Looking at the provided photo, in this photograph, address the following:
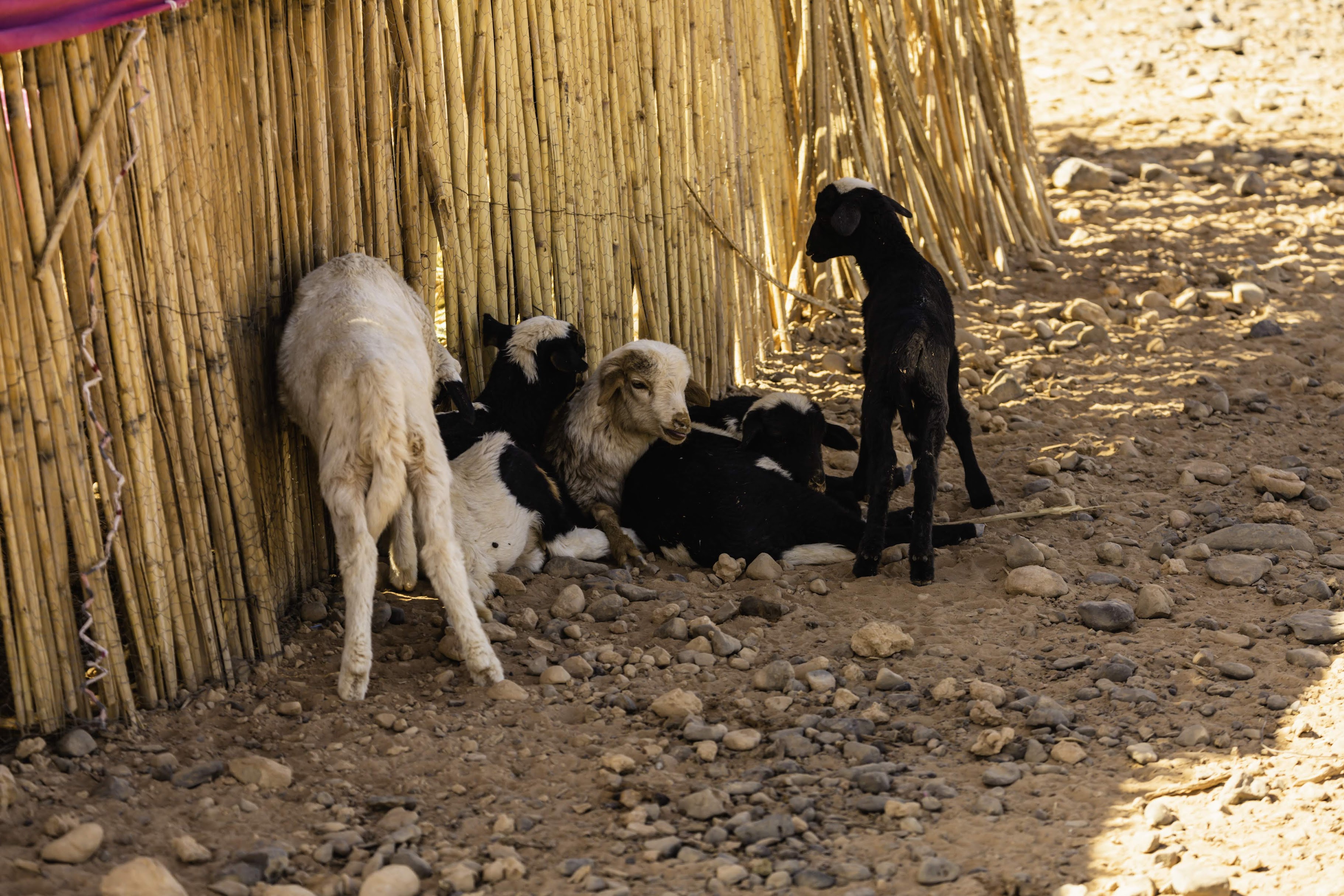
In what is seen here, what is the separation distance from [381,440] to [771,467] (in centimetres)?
202

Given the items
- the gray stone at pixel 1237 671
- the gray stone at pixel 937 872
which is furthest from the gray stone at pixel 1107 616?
the gray stone at pixel 937 872

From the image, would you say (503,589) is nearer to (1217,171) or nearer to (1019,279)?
(1019,279)

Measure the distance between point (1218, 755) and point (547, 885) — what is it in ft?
6.32

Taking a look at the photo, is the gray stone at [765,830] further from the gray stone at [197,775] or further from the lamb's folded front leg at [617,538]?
the lamb's folded front leg at [617,538]

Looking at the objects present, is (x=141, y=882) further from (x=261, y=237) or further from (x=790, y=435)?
(x=790, y=435)

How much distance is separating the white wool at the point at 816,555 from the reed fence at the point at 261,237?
1514mm

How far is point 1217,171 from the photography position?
401 inches

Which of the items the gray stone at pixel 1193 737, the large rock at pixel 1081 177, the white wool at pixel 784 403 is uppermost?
the large rock at pixel 1081 177

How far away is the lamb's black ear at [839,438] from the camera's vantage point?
19.4 ft

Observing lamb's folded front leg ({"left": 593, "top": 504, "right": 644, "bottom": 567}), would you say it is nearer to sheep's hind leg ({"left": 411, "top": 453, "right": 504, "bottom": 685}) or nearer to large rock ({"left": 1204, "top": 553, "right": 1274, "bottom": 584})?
sheep's hind leg ({"left": 411, "top": 453, "right": 504, "bottom": 685})

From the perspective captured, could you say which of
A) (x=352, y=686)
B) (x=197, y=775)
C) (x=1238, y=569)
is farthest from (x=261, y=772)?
(x=1238, y=569)

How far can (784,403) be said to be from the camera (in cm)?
574

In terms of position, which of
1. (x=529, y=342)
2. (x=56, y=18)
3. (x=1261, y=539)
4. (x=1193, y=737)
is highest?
(x=56, y=18)

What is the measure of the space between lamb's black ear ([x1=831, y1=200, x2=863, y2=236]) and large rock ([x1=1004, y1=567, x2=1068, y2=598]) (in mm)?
1829
